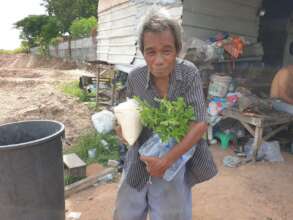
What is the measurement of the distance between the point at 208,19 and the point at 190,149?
15.0 feet

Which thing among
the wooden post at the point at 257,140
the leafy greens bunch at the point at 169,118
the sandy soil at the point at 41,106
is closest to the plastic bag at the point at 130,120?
the leafy greens bunch at the point at 169,118

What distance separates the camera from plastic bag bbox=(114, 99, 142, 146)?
1.43 metres

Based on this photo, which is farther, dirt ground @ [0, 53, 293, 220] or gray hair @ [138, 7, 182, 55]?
dirt ground @ [0, 53, 293, 220]

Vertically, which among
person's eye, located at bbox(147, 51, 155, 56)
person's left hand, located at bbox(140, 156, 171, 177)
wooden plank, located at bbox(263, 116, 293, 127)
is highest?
person's eye, located at bbox(147, 51, 155, 56)

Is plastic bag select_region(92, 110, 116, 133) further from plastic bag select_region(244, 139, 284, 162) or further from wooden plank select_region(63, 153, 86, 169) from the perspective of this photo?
plastic bag select_region(244, 139, 284, 162)

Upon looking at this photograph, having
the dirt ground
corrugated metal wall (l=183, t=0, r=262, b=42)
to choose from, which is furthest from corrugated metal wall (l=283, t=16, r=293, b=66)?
the dirt ground

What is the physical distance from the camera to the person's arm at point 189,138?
1.34 m

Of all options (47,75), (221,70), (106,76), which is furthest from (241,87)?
(47,75)

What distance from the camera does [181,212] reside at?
1545mm

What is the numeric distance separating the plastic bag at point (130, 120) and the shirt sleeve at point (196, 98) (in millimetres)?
280

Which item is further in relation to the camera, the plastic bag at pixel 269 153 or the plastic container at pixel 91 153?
the plastic container at pixel 91 153

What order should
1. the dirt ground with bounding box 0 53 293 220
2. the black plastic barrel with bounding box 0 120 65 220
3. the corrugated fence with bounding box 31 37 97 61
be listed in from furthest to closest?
1. the corrugated fence with bounding box 31 37 97 61
2. the dirt ground with bounding box 0 53 293 220
3. the black plastic barrel with bounding box 0 120 65 220

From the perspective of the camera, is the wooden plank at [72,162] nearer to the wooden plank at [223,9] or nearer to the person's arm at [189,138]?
the person's arm at [189,138]

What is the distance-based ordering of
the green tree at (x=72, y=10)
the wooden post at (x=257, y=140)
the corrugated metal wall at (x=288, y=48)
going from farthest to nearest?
1. the green tree at (x=72, y=10)
2. the corrugated metal wall at (x=288, y=48)
3. the wooden post at (x=257, y=140)
